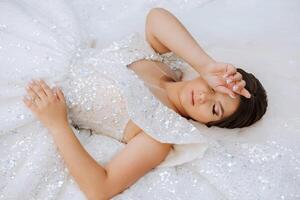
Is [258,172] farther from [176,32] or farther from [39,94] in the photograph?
[39,94]

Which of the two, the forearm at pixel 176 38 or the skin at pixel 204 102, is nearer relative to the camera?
the skin at pixel 204 102

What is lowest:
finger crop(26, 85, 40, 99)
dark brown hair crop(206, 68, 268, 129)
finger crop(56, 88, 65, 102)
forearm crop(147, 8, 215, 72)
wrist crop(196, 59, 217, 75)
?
dark brown hair crop(206, 68, 268, 129)

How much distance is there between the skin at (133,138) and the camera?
55.6 inches

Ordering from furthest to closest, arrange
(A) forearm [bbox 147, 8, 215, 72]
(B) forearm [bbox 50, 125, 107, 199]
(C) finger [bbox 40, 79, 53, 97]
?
(A) forearm [bbox 147, 8, 215, 72] < (C) finger [bbox 40, 79, 53, 97] < (B) forearm [bbox 50, 125, 107, 199]

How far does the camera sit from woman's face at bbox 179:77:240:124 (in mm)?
1499

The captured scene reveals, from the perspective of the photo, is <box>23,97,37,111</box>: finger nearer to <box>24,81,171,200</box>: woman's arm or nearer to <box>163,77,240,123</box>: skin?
<box>24,81,171,200</box>: woman's arm

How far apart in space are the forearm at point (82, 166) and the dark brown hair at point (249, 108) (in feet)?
1.15

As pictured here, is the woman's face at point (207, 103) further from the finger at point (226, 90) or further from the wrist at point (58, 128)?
the wrist at point (58, 128)

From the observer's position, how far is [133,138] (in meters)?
1.48

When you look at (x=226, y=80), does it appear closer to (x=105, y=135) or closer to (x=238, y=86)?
(x=238, y=86)

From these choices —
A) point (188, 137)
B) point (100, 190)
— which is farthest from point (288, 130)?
point (100, 190)

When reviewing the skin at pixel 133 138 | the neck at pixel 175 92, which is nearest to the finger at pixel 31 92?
the skin at pixel 133 138

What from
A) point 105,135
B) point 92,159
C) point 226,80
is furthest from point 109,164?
point 226,80

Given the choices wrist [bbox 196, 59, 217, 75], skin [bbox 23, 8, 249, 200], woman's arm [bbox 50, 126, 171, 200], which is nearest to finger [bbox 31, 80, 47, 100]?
skin [bbox 23, 8, 249, 200]
